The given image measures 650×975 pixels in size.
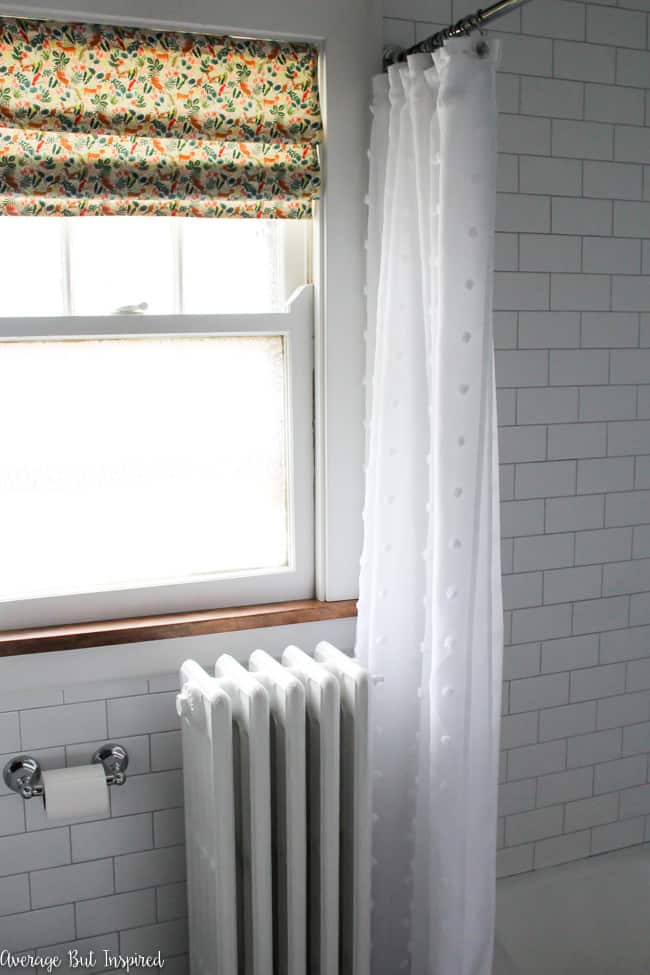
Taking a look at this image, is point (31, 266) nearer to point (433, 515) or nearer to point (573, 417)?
point (433, 515)

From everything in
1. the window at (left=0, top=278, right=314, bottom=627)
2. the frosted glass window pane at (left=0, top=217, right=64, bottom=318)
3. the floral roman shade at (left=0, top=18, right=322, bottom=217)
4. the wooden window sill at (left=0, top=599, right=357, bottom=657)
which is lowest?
the wooden window sill at (left=0, top=599, right=357, bottom=657)

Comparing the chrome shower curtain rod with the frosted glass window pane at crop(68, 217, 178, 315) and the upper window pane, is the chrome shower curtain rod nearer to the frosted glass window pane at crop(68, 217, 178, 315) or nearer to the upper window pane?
the upper window pane

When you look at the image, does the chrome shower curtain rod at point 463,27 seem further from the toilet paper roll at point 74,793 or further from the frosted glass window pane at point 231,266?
the toilet paper roll at point 74,793

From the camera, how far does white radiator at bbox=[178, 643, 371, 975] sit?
1930 mm

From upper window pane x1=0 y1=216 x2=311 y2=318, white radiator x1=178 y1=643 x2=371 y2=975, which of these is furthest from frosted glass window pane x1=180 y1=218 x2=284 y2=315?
white radiator x1=178 y1=643 x2=371 y2=975

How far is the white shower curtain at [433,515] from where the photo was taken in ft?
5.84

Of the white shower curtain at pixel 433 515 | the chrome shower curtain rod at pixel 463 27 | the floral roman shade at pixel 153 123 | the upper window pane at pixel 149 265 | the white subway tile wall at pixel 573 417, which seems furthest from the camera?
the white subway tile wall at pixel 573 417

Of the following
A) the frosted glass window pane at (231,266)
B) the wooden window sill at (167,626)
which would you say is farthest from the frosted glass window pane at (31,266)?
the wooden window sill at (167,626)

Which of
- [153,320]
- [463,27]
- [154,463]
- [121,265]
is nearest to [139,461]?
[154,463]

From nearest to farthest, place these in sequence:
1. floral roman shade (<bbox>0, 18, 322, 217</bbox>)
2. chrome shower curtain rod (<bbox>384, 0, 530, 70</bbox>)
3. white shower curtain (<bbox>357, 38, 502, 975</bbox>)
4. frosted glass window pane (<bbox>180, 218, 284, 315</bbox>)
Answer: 1. chrome shower curtain rod (<bbox>384, 0, 530, 70</bbox>)
2. white shower curtain (<bbox>357, 38, 502, 975</bbox>)
3. floral roman shade (<bbox>0, 18, 322, 217</bbox>)
4. frosted glass window pane (<bbox>180, 218, 284, 315</bbox>)

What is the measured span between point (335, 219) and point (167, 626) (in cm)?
98

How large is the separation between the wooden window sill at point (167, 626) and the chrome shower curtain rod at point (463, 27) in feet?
3.99

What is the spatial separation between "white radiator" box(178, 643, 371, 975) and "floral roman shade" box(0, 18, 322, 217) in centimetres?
100

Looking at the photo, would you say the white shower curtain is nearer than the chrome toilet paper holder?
Yes
